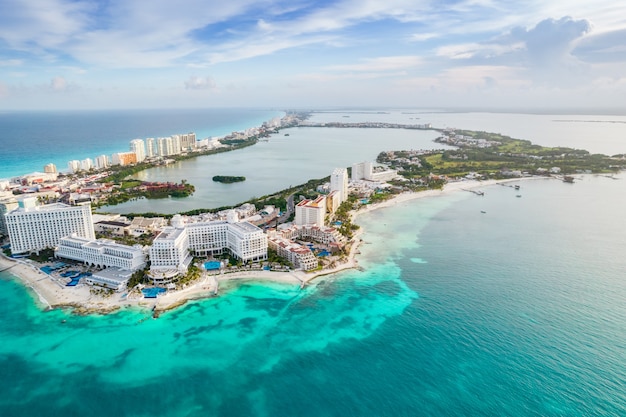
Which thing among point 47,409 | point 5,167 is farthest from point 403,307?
point 5,167

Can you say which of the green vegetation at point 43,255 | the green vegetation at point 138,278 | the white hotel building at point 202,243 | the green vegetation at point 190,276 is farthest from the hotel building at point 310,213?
the green vegetation at point 43,255

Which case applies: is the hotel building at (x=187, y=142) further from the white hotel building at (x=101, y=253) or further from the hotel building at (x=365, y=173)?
the white hotel building at (x=101, y=253)

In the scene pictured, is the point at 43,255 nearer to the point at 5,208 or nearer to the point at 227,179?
the point at 5,208

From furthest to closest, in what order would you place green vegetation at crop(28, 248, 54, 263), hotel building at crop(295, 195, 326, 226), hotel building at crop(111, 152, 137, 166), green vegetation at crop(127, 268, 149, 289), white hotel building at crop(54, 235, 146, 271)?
hotel building at crop(111, 152, 137, 166)
hotel building at crop(295, 195, 326, 226)
green vegetation at crop(28, 248, 54, 263)
white hotel building at crop(54, 235, 146, 271)
green vegetation at crop(127, 268, 149, 289)

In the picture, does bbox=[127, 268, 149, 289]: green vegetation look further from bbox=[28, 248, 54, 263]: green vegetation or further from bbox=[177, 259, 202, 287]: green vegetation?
bbox=[28, 248, 54, 263]: green vegetation

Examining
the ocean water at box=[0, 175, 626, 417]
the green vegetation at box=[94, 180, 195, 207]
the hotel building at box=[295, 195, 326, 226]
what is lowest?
the ocean water at box=[0, 175, 626, 417]

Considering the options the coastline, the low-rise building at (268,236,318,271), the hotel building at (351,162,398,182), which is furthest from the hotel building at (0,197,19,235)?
the hotel building at (351,162,398,182)
